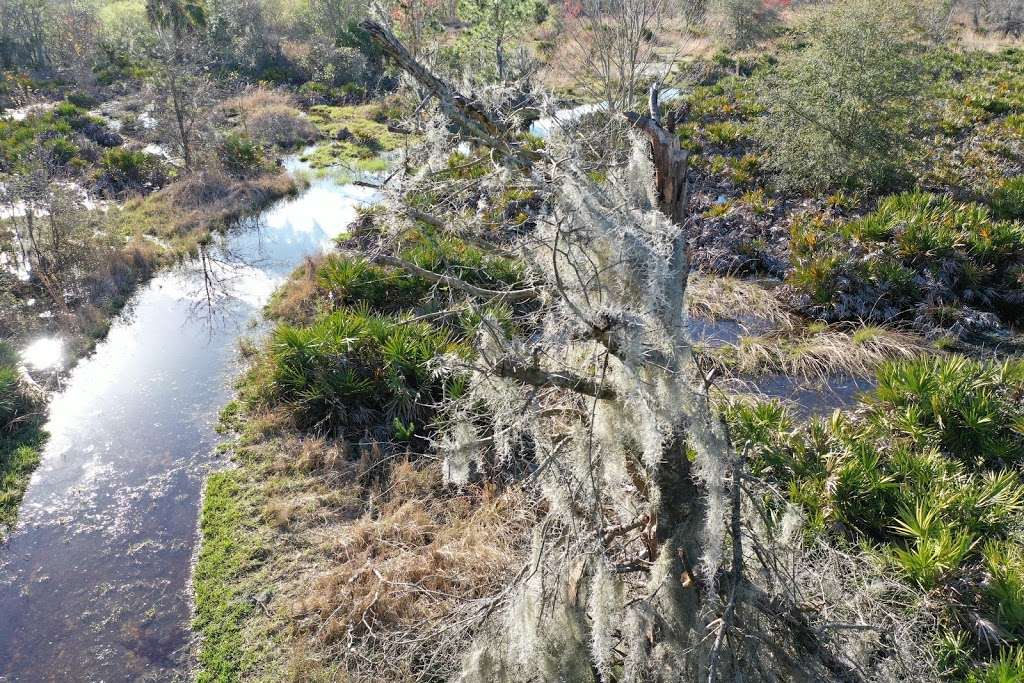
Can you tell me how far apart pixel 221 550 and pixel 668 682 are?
15.4ft

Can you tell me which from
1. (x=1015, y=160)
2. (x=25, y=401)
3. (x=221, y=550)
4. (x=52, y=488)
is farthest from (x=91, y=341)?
(x=1015, y=160)

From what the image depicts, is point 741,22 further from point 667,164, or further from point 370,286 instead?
point 667,164

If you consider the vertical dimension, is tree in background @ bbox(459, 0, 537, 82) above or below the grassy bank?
above

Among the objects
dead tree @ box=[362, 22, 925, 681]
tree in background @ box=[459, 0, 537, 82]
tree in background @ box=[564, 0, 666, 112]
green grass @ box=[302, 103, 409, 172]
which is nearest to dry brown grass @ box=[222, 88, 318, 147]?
green grass @ box=[302, 103, 409, 172]

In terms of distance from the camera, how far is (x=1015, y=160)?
14.1m

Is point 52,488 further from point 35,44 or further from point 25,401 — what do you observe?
point 35,44

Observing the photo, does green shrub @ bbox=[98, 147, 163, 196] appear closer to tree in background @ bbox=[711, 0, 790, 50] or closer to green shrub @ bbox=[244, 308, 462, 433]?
green shrub @ bbox=[244, 308, 462, 433]

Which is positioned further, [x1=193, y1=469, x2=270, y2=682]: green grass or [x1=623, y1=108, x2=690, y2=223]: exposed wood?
[x1=193, y1=469, x2=270, y2=682]: green grass

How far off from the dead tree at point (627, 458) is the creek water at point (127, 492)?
3718 millimetres

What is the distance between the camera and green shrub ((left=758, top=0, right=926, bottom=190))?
12633mm

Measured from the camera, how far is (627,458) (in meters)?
3.57

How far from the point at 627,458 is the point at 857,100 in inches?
467

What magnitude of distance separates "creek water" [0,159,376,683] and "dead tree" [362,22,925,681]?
3718 millimetres

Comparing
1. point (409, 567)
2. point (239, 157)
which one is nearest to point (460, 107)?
point (409, 567)
